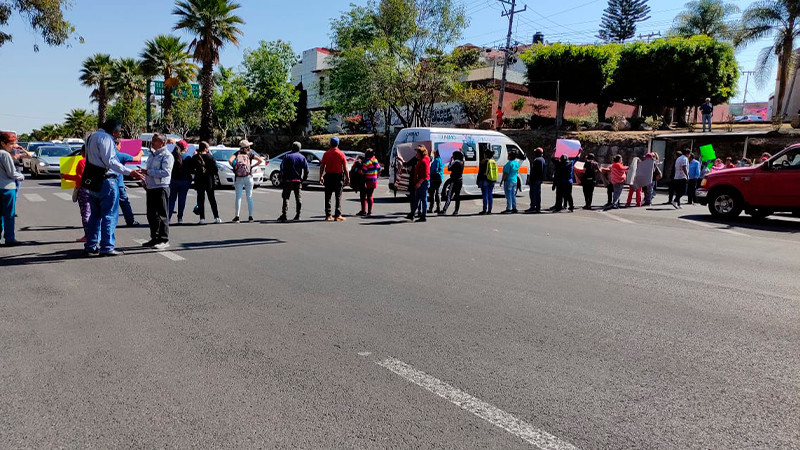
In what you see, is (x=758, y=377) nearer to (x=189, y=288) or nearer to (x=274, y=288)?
(x=274, y=288)

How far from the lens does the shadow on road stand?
13.3 metres

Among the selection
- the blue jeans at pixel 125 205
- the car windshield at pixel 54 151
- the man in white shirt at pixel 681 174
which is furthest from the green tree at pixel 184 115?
the man in white shirt at pixel 681 174

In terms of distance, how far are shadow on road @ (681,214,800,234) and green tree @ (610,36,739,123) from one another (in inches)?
904

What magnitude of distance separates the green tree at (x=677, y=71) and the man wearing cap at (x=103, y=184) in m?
35.1

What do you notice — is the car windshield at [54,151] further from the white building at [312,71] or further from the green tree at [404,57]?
the white building at [312,71]

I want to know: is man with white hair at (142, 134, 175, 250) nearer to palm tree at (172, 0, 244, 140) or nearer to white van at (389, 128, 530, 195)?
white van at (389, 128, 530, 195)

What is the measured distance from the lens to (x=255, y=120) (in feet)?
150

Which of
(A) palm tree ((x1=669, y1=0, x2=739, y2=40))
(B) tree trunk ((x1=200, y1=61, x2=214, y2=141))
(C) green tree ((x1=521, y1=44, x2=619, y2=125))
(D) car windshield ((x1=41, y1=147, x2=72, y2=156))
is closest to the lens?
(D) car windshield ((x1=41, y1=147, x2=72, y2=156))

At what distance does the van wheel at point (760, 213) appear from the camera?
14.3m

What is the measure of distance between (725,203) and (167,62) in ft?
130

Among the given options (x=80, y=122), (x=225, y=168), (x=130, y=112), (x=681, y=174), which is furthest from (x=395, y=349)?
(x=80, y=122)

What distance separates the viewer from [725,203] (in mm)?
14789

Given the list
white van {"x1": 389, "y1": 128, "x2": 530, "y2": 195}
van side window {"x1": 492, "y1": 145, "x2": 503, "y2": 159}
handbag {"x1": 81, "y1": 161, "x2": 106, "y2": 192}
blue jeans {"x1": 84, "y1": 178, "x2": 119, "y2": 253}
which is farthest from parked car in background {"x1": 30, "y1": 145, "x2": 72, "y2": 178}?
handbag {"x1": 81, "y1": 161, "x2": 106, "y2": 192}

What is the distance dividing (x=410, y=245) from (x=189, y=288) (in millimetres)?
4010
